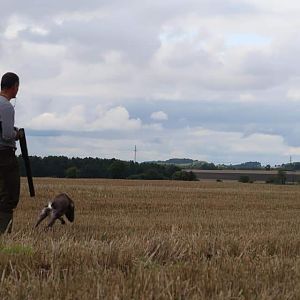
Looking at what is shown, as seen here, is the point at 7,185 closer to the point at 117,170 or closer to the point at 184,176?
the point at 184,176

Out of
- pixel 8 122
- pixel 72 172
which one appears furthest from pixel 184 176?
pixel 8 122


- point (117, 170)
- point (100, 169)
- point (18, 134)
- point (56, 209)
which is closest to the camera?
point (18, 134)

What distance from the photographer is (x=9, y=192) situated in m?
8.14

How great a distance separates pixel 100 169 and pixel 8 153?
69195 mm

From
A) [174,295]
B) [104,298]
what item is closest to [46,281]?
[104,298]

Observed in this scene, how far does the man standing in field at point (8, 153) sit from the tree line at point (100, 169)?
2497 inches

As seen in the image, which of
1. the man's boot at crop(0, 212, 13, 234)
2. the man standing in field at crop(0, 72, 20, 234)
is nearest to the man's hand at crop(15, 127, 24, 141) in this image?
the man standing in field at crop(0, 72, 20, 234)

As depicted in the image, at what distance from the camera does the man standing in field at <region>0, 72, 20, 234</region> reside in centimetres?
785

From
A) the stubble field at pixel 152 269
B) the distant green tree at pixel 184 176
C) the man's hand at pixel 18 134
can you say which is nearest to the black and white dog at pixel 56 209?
the man's hand at pixel 18 134

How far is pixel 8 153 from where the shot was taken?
8109mm

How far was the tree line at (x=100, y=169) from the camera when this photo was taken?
72.8 metres

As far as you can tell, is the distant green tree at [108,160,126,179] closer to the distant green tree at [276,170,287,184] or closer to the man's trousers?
the distant green tree at [276,170,287,184]

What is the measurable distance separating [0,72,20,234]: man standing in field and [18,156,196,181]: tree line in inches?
2497

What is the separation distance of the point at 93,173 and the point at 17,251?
7130 centimetres
